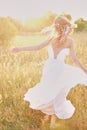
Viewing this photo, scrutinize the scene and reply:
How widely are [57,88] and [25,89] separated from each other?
9.4 inches

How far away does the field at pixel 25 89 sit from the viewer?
3.99 meters

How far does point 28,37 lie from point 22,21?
0.43ft

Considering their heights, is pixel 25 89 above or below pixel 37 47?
below

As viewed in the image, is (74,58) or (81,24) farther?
(81,24)

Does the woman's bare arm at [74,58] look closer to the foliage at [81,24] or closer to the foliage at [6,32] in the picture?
the foliage at [81,24]

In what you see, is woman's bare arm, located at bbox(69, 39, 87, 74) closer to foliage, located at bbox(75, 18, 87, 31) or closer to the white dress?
the white dress

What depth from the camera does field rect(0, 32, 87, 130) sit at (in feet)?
13.1

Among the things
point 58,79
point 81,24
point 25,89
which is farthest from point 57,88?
point 81,24

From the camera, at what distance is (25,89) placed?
4.02 meters

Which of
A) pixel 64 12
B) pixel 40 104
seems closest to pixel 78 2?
pixel 64 12

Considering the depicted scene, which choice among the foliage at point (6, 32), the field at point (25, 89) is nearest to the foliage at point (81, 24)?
the field at point (25, 89)

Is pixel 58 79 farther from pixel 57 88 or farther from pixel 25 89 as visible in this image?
pixel 25 89

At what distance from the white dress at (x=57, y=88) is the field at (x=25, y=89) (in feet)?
0.15

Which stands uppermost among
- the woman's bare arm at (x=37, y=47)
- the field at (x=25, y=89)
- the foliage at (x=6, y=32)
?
the foliage at (x=6, y=32)
